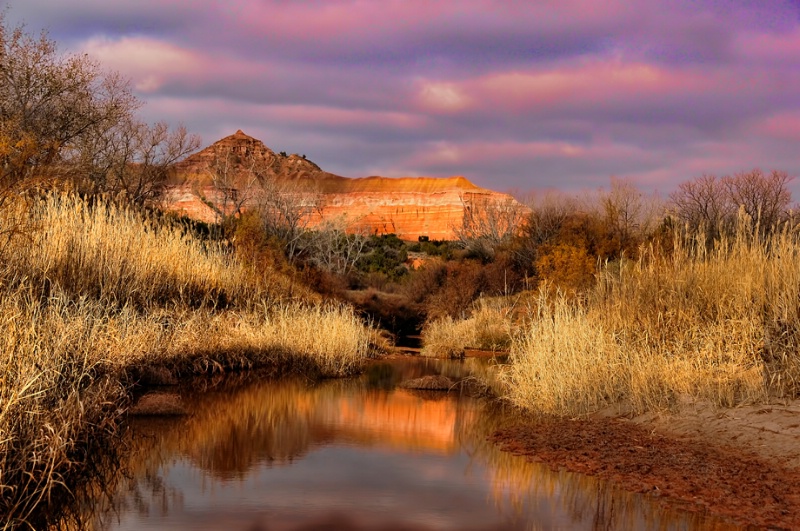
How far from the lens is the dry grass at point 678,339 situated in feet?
34.3

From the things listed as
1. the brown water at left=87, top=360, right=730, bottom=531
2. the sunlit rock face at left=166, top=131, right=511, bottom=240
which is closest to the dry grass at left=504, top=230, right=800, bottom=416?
the brown water at left=87, top=360, right=730, bottom=531

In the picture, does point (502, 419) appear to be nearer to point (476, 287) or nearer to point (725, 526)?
point (725, 526)

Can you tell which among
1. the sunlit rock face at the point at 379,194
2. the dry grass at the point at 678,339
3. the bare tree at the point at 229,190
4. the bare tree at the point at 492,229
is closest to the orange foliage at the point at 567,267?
the dry grass at the point at 678,339

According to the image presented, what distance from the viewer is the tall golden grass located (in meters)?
6.93

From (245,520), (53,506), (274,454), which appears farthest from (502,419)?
(53,506)

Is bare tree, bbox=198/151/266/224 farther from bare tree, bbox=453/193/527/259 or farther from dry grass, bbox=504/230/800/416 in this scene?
dry grass, bbox=504/230/800/416

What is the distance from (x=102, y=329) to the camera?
12.3 meters

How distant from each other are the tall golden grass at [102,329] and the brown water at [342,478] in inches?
31.1

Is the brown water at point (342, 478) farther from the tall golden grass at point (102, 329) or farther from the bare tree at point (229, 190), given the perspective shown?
the bare tree at point (229, 190)

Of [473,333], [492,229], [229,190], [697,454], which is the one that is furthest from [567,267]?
[229,190]

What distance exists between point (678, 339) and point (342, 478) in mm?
5665

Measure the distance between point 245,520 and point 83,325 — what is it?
220 inches

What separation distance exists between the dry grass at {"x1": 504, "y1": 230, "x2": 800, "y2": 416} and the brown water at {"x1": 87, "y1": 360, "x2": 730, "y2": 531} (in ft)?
4.80

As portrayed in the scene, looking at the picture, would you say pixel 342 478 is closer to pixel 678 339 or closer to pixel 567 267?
pixel 678 339
